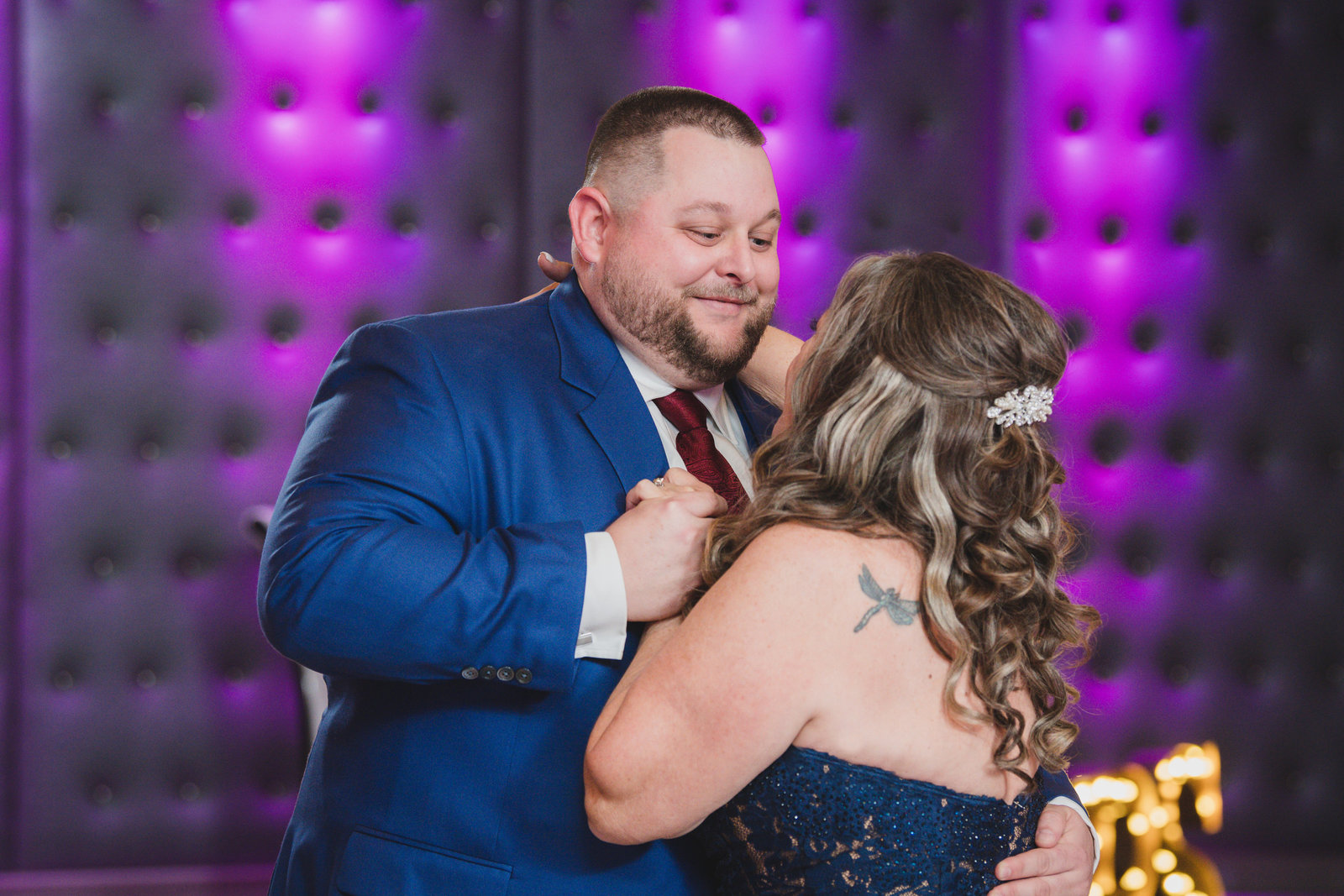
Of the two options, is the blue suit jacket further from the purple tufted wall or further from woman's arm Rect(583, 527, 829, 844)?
the purple tufted wall

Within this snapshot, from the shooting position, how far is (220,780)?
128 inches

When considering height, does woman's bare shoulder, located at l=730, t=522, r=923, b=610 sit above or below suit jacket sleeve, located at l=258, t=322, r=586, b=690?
above

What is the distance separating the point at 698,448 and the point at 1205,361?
8.39ft

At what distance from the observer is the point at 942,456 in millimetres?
1285

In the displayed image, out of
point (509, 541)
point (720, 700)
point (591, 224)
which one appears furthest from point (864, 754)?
point (591, 224)

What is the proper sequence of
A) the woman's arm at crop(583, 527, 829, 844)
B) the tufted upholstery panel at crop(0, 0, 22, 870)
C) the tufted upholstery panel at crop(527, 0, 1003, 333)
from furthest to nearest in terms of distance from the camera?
the tufted upholstery panel at crop(527, 0, 1003, 333), the tufted upholstery panel at crop(0, 0, 22, 870), the woman's arm at crop(583, 527, 829, 844)

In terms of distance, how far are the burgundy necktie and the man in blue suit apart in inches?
0.9

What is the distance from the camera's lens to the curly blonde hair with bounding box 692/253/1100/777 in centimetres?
128

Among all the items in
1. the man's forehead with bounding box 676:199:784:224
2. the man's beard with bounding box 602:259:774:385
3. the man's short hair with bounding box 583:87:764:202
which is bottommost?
the man's beard with bounding box 602:259:774:385

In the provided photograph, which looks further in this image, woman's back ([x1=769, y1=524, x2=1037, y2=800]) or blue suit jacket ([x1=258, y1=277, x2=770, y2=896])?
blue suit jacket ([x1=258, y1=277, x2=770, y2=896])

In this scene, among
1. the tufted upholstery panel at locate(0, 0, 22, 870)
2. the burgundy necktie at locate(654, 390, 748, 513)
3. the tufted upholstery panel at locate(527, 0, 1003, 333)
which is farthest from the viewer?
the tufted upholstery panel at locate(527, 0, 1003, 333)

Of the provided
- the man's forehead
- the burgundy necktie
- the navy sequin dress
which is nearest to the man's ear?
the man's forehead

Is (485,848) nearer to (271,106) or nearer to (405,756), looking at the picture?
(405,756)

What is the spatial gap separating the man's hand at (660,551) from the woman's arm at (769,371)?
0.57 metres
